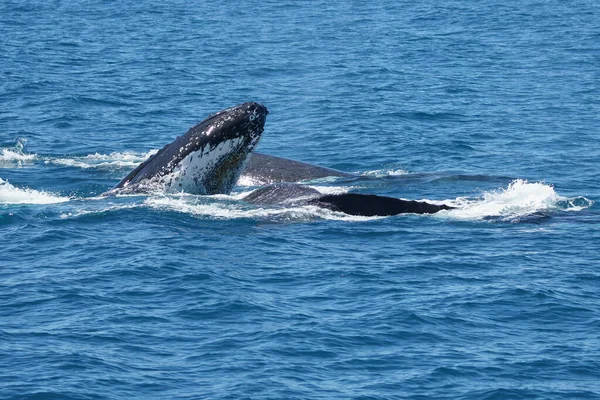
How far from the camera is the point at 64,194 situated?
26.5m

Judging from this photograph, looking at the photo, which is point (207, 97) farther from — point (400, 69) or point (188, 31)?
point (188, 31)

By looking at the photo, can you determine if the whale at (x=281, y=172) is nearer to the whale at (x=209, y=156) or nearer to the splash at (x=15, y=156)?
the whale at (x=209, y=156)

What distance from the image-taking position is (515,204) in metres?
23.4

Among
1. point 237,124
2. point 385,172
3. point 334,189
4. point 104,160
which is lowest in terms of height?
point 385,172

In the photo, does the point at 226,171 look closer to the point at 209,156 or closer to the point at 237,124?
the point at 209,156

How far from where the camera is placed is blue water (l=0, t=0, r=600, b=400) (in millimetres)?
15055

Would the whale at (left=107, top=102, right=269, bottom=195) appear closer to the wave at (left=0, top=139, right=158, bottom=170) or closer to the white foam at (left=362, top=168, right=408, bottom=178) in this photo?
the white foam at (left=362, top=168, right=408, bottom=178)

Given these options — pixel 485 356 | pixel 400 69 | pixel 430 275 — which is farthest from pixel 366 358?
pixel 400 69

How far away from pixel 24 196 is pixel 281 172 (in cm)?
616

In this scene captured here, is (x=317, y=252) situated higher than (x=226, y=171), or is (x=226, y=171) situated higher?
(x=226, y=171)

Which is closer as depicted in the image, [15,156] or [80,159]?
[80,159]

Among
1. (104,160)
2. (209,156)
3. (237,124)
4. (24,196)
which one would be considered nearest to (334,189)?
(209,156)

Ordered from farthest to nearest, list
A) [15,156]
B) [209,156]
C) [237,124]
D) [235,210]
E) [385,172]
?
[15,156], [385,172], [235,210], [209,156], [237,124]

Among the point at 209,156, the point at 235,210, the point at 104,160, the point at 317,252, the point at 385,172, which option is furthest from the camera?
the point at 104,160
